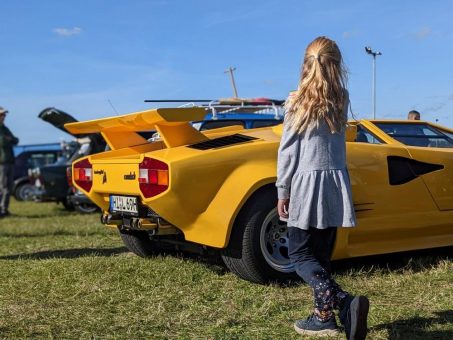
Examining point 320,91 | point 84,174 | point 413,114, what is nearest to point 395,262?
point 320,91

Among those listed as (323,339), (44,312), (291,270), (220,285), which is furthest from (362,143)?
(44,312)

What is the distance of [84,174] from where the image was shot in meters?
5.16

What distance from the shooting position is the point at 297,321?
131 inches

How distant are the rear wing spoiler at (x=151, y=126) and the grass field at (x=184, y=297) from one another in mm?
1098

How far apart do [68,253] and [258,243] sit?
266 cm

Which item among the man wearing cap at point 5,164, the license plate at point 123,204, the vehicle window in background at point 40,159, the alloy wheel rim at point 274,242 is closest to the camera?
the alloy wheel rim at point 274,242

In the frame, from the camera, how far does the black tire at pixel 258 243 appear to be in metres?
4.19

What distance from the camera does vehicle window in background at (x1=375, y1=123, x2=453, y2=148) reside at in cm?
511

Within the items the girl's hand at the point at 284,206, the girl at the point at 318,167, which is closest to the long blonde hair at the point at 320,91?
the girl at the point at 318,167

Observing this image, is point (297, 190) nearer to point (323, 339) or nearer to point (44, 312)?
point (323, 339)

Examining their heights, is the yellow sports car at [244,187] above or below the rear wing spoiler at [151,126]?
below

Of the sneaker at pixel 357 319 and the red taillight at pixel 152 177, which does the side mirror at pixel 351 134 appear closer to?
the red taillight at pixel 152 177

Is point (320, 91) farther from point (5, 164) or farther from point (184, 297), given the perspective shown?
point (5, 164)

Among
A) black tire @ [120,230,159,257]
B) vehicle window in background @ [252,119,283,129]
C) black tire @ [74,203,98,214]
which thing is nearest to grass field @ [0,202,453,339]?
black tire @ [120,230,159,257]
